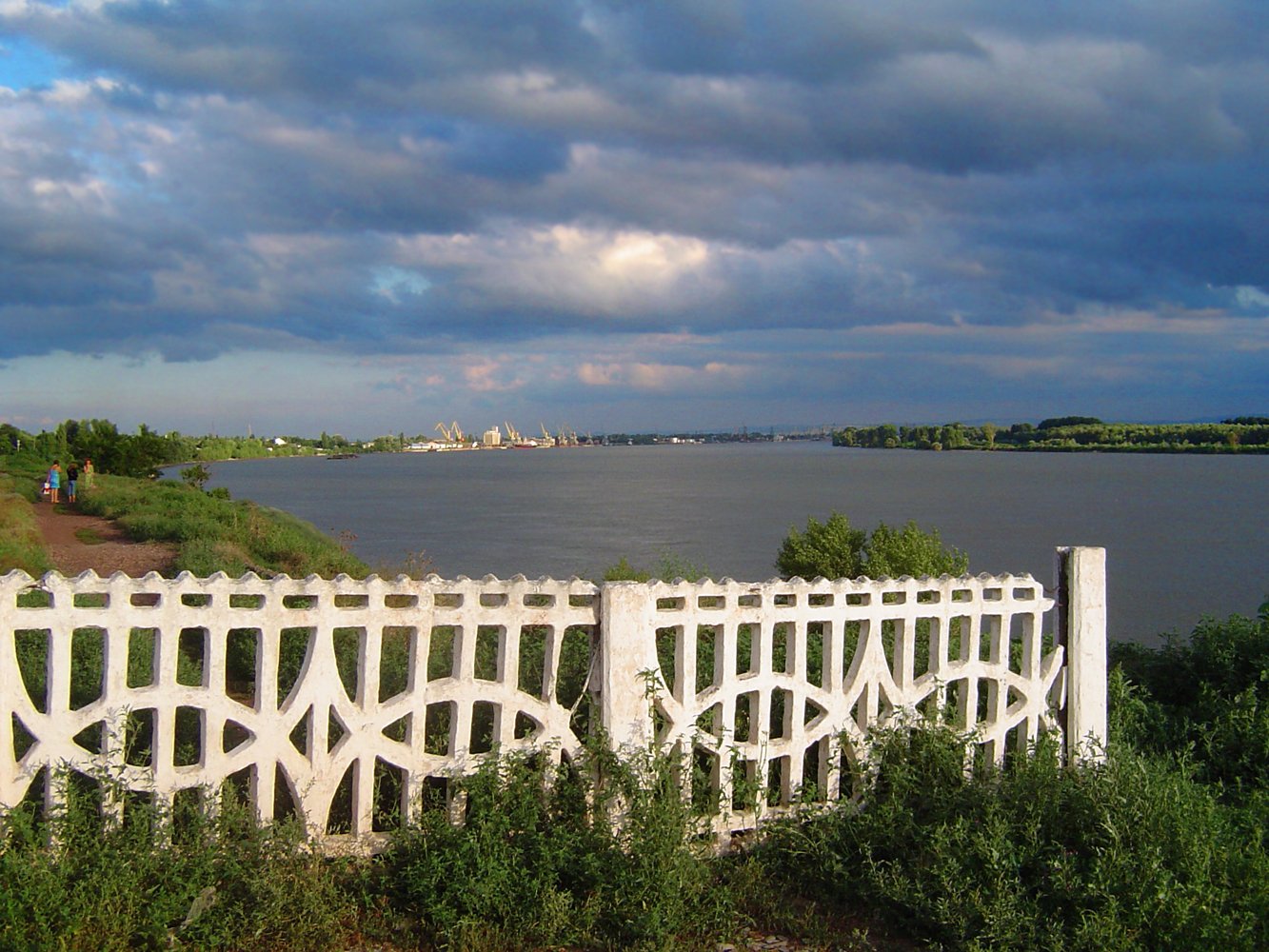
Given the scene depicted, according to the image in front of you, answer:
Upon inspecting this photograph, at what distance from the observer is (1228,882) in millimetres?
4969

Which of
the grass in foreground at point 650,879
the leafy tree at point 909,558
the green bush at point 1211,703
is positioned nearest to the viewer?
the grass in foreground at point 650,879

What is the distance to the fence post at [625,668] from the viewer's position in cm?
555

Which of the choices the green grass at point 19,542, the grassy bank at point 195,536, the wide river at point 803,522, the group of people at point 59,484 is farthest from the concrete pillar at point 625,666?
the group of people at point 59,484

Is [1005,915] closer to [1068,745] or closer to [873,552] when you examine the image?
[1068,745]

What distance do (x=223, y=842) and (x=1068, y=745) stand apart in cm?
504

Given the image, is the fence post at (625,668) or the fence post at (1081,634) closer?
the fence post at (625,668)

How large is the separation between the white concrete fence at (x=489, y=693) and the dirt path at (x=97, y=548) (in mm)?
11390

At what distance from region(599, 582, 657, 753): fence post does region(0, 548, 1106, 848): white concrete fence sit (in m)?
0.01

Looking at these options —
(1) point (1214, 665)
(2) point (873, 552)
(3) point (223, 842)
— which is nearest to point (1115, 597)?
(2) point (873, 552)

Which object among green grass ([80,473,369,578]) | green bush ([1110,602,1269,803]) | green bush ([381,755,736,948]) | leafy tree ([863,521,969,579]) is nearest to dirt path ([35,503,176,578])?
green grass ([80,473,369,578])

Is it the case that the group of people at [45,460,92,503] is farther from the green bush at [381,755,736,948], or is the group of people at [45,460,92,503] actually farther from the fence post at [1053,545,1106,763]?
the fence post at [1053,545,1106,763]

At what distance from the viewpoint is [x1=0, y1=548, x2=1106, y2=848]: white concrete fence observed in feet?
16.3

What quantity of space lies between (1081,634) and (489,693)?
389 centimetres

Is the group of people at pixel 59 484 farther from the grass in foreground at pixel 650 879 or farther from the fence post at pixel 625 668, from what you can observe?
the fence post at pixel 625 668
